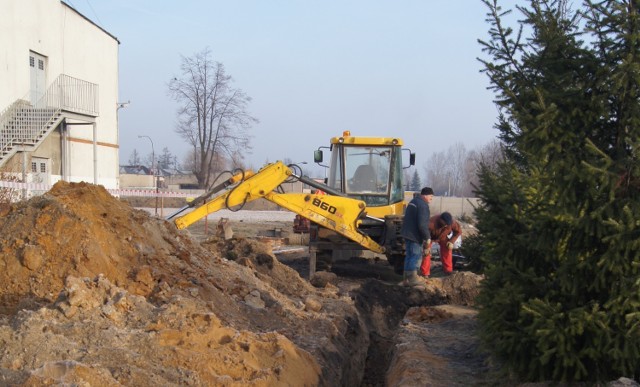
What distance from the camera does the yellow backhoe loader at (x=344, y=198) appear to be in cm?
1157

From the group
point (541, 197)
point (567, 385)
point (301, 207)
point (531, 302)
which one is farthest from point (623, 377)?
point (301, 207)

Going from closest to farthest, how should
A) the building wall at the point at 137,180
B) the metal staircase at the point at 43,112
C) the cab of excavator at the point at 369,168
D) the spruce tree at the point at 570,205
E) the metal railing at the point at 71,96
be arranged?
the spruce tree at the point at 570,205 → the cab of excavator at the point at 369,168 → the metal staircase at the point at 43,112 → the metal railing at the point at 71,96 → the building wall at the point at 137,180

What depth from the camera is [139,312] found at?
5.72 meters

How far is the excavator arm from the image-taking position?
11500 millimetres

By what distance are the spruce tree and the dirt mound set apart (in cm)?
223

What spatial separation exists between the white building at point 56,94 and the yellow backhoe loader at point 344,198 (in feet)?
26.7

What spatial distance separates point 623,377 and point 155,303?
428 centimetres

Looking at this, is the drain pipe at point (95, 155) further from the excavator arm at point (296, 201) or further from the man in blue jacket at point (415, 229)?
the man in blue jacket at point (415, 229)

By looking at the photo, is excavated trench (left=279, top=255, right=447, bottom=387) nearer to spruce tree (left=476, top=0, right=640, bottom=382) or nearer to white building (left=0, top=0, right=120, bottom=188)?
spruce tree (left=476, top=0, right=640, bottom=382)

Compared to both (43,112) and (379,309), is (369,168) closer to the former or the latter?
(379,309)

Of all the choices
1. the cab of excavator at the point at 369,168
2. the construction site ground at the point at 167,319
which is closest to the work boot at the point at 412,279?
the construction site ground at the point at 167,319

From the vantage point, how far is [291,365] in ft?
19.6

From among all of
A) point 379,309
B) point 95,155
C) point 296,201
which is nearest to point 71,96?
point 95,155

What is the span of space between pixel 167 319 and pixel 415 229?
20.8 ft
